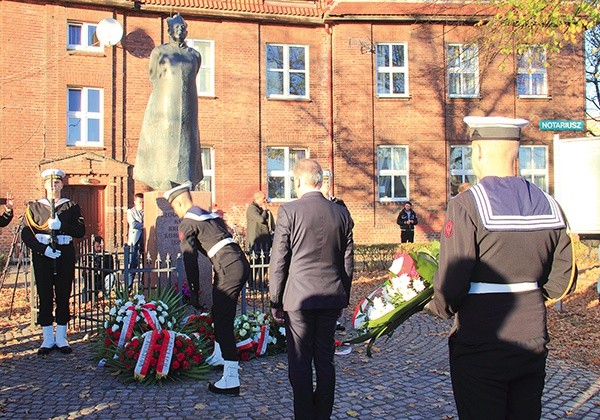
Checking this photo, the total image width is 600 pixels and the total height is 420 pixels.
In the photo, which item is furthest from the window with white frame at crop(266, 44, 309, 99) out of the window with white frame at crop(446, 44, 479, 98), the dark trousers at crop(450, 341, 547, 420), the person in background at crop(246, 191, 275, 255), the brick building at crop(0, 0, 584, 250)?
the dark trousers at crop(450, 341, 547, 420)

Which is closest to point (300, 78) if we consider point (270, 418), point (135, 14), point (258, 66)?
point (258, 66)

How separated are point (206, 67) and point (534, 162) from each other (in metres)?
12.1

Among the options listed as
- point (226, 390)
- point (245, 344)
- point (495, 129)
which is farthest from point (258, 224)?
point (495, 129)

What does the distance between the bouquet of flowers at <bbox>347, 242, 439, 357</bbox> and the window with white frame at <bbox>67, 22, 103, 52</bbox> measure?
17393mm

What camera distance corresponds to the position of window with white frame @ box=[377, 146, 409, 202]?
64.6ft

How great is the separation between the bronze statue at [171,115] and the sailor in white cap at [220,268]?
4.04 m

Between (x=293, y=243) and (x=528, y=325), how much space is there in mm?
1846

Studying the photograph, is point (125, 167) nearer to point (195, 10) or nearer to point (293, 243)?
point (195, 10)

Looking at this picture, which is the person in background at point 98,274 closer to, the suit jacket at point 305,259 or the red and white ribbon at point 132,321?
the red and white ribbon at point 132,321

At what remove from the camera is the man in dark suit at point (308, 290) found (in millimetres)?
3838

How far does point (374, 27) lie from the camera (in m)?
19.6

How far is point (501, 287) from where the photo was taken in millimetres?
2373

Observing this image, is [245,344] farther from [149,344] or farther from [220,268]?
[220,268]

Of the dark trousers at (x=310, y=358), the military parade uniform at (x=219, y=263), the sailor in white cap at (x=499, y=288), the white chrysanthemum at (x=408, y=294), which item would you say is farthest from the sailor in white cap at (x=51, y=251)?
the sailor in white cap at (x=499, y=288)
